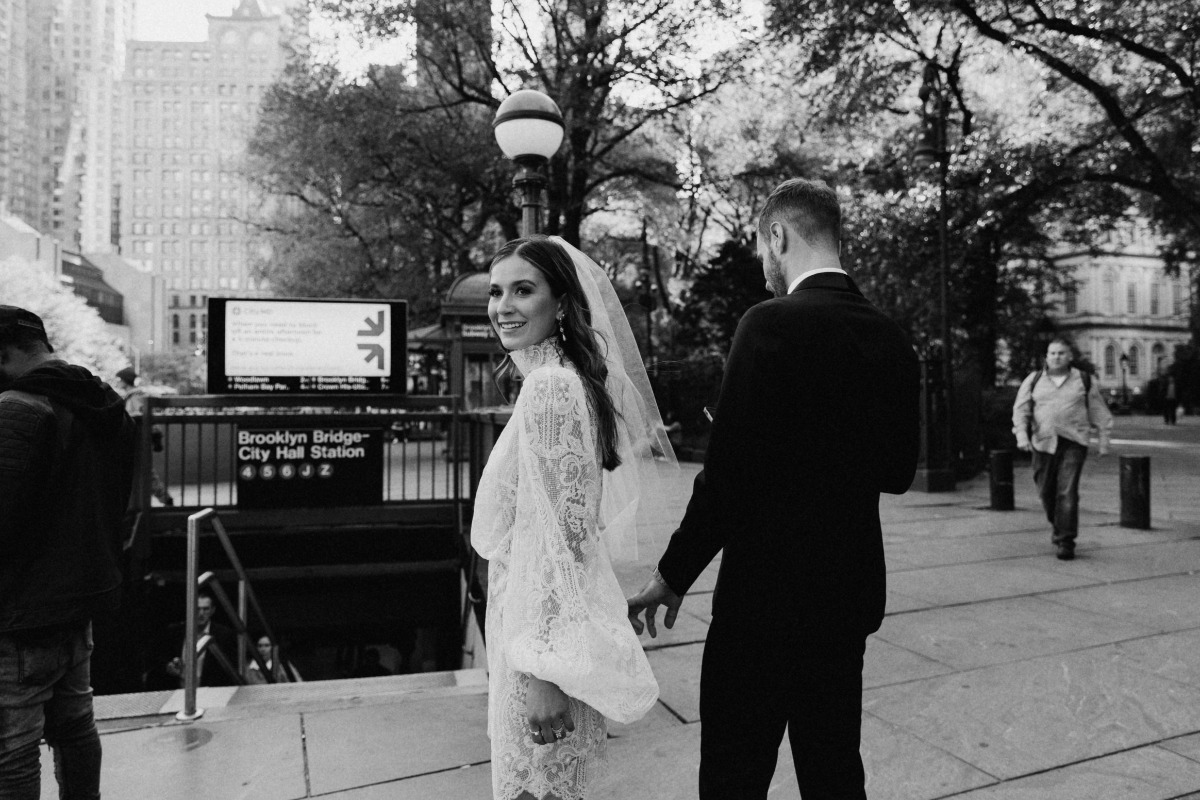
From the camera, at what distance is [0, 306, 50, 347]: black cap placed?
280 centimetres

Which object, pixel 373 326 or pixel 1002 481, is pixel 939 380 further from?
pixel 373 326

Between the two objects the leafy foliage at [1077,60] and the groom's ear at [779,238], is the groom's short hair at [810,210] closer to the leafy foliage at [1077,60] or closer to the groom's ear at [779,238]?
the groom's ear at [779,238]

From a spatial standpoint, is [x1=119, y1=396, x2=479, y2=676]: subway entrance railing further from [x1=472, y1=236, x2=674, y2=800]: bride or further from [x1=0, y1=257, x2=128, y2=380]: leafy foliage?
[x1=0, y1=257, x2=128, y2=380]: leafy foliage

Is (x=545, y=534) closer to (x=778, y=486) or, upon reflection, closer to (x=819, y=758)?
(x=778, y=486)

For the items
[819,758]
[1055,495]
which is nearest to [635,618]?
[819,758]

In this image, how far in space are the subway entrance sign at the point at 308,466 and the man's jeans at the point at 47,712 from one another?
207 inches

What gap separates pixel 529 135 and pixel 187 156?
150m

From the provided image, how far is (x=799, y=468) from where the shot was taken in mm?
1935

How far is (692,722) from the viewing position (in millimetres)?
3814

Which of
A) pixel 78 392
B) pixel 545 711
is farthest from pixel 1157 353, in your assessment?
pixel 78 392

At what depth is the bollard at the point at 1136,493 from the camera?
8500 mm

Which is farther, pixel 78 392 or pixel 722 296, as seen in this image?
pixel 722 296

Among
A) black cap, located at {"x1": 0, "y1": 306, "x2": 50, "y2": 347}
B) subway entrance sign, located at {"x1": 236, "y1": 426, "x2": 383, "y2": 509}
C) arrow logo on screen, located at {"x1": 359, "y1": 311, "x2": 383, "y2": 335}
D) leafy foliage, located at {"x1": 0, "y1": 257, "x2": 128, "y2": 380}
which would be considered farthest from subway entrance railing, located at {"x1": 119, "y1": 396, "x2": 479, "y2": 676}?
leafy foliage, located at {"x1": 0, "y1": 257, "x2": 128, "y2": 380}

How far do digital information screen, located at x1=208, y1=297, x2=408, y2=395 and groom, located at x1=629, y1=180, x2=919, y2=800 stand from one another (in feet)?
22.6
